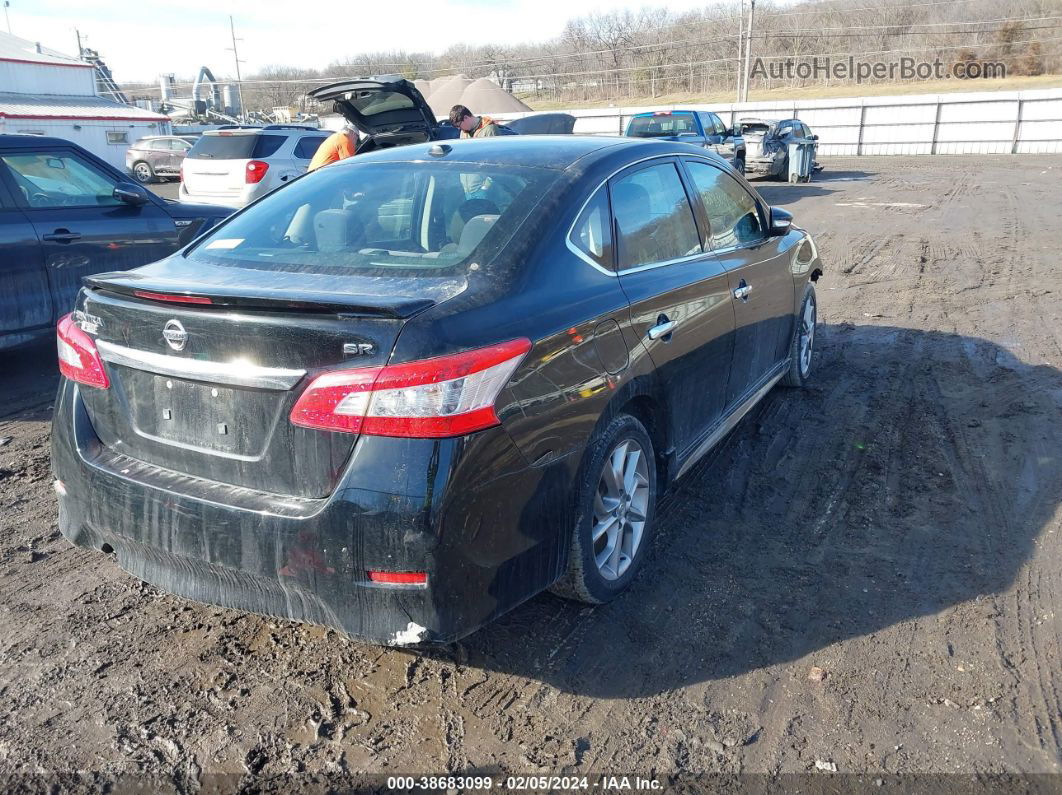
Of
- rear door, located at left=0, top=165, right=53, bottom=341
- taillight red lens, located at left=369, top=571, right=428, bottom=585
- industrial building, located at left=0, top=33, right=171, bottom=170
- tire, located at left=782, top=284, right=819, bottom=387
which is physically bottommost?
tire, located at left=782, top=284, right=819, bottom=387

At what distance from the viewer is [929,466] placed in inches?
184

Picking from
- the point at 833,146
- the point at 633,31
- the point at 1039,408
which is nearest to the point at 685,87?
the point at 633,31

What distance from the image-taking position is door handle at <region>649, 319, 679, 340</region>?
3.41 meters

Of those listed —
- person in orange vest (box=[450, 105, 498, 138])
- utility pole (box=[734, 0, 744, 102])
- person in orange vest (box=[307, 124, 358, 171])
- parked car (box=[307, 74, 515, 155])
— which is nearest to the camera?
parked car (box=[307, 74, 515, 155])

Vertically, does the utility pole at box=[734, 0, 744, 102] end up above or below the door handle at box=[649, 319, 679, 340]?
above

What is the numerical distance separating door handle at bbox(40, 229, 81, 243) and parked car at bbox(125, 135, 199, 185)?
74.4ft

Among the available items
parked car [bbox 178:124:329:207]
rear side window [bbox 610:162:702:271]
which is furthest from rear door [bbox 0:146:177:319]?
parked car [bbox 178:124:329:207]

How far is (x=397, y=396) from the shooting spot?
8.00 feet

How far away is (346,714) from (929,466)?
3.40 metres

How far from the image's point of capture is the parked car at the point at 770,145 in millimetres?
21703

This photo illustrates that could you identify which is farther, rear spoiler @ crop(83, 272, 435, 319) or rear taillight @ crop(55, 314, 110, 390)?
rear taillight @ crop(55, 314, 110, 390)

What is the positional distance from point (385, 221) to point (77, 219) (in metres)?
4.21

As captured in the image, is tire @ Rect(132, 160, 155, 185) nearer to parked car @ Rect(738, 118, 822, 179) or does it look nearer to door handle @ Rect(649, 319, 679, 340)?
parked car @ Rect(738, 118, 822, 179)

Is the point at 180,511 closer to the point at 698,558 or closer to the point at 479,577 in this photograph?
the point at 479,577
